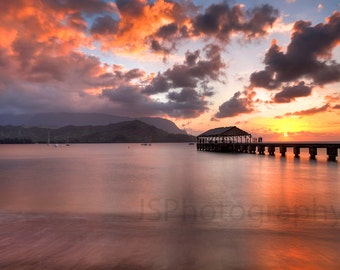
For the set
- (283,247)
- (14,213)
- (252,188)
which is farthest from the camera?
(252,188)

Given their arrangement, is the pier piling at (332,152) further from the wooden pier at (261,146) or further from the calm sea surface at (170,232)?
the calm sea surface at (170,232)

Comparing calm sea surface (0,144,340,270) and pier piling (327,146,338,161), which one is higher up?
pier piling (327,146,338,161)

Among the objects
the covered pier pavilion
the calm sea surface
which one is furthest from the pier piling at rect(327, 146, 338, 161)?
the calm sea surface

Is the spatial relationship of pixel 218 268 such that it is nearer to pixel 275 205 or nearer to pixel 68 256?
pixel 68 256

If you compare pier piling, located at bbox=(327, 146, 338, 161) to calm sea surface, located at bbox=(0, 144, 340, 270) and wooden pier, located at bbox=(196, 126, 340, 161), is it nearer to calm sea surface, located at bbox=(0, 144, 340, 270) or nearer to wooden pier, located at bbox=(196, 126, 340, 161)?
wooden pier, located at bbox=(196, 126, 340, 161)

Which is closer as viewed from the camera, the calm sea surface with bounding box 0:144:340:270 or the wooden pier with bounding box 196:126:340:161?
the calm sea surface with bounding box 0:144:340:270

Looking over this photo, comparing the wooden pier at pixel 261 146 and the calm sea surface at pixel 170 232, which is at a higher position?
the wooden pier at pixel 261 146

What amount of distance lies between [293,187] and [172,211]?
1350 cm

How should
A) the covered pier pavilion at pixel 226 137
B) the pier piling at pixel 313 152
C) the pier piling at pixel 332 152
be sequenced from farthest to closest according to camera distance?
the covered pier pavilion at pixel 226 137
the pier piling at pixel 313 152
the pier piling at pixel 332 152

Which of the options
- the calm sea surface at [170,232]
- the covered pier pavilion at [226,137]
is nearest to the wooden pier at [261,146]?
the covered pier pavilion at [226,137]

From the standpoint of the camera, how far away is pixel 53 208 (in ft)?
50.5

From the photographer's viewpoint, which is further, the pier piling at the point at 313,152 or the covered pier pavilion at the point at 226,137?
the covered pier pavilion at the point at 226,137

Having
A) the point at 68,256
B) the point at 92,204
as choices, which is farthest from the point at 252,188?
the point at 68,256

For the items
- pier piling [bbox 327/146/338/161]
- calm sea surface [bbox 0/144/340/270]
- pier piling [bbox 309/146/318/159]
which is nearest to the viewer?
calm sea surface [bbox 0/144/340/270]
